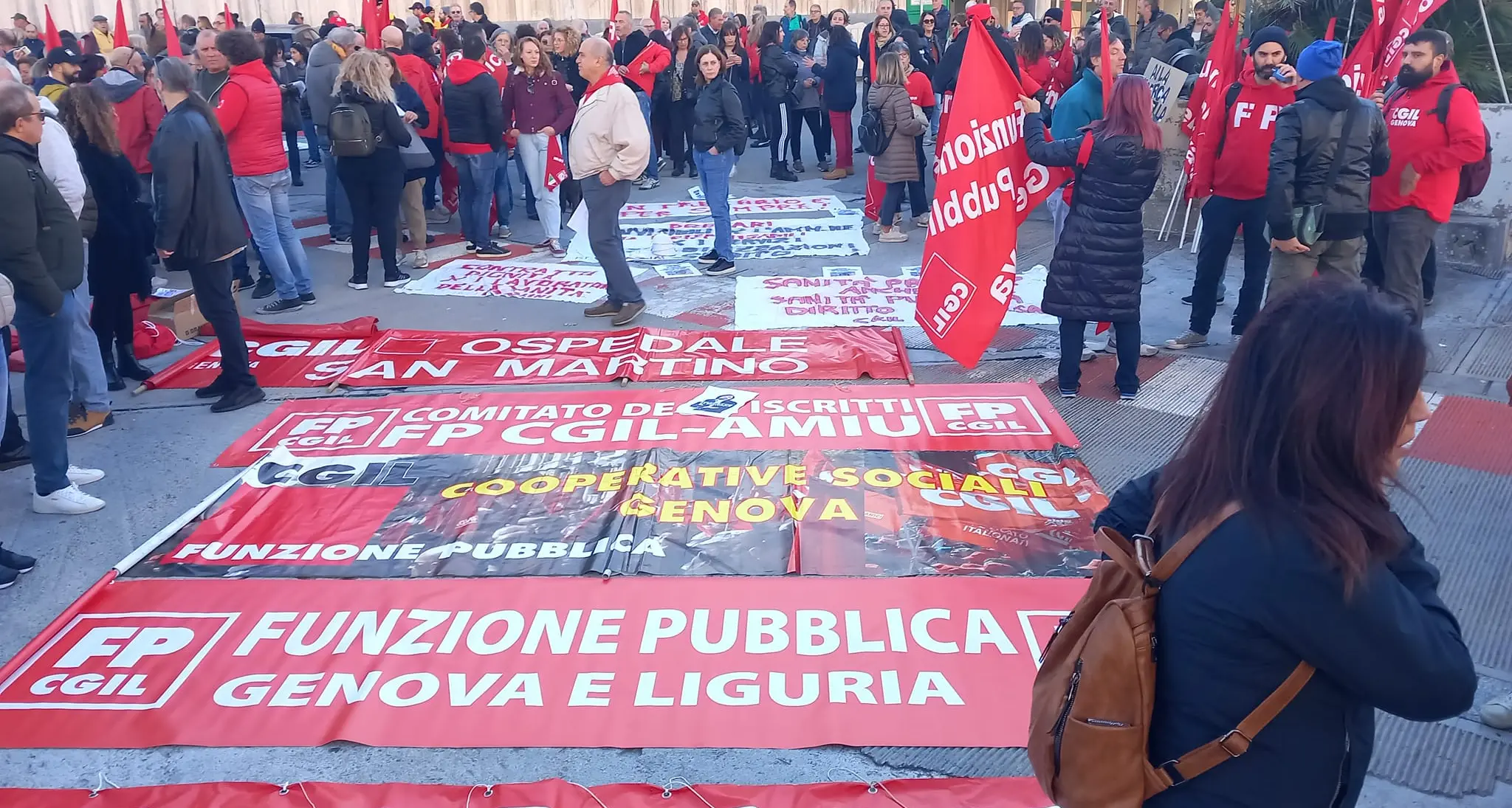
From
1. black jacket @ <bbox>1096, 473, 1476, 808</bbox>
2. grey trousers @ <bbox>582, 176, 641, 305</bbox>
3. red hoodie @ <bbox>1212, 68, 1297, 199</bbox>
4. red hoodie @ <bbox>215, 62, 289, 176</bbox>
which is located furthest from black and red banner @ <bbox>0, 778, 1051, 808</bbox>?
red hoodie @ <bbox>215, 62, 289, 176</bbox>

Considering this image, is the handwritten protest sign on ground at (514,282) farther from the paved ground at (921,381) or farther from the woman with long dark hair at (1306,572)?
the woman with long dark hair at (1306,572)

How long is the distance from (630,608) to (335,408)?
9.70 ft

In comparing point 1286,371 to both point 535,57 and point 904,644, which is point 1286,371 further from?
point 535,57

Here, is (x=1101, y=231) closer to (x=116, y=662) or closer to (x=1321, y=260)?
(x=1321, y=260)

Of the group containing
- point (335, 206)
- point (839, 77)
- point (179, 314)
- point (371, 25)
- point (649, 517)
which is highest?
point (371, 25)

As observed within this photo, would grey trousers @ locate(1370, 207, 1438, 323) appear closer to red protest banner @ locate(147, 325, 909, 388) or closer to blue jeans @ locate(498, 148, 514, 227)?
red protest banner @ locate(147, 325, 909, 388)

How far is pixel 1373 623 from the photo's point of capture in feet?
5.24

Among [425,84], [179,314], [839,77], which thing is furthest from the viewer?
[839,77]

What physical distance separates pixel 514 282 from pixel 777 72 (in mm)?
6107

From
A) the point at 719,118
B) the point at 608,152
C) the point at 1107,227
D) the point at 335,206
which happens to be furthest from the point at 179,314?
the point at 1107,227

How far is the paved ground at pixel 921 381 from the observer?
3293 mm

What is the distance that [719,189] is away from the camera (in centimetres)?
917

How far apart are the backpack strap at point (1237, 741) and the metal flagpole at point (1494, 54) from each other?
9.03 meters

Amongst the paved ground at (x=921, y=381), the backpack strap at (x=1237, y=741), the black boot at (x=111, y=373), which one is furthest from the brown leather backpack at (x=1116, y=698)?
the black boot at (x=111, y=373)
